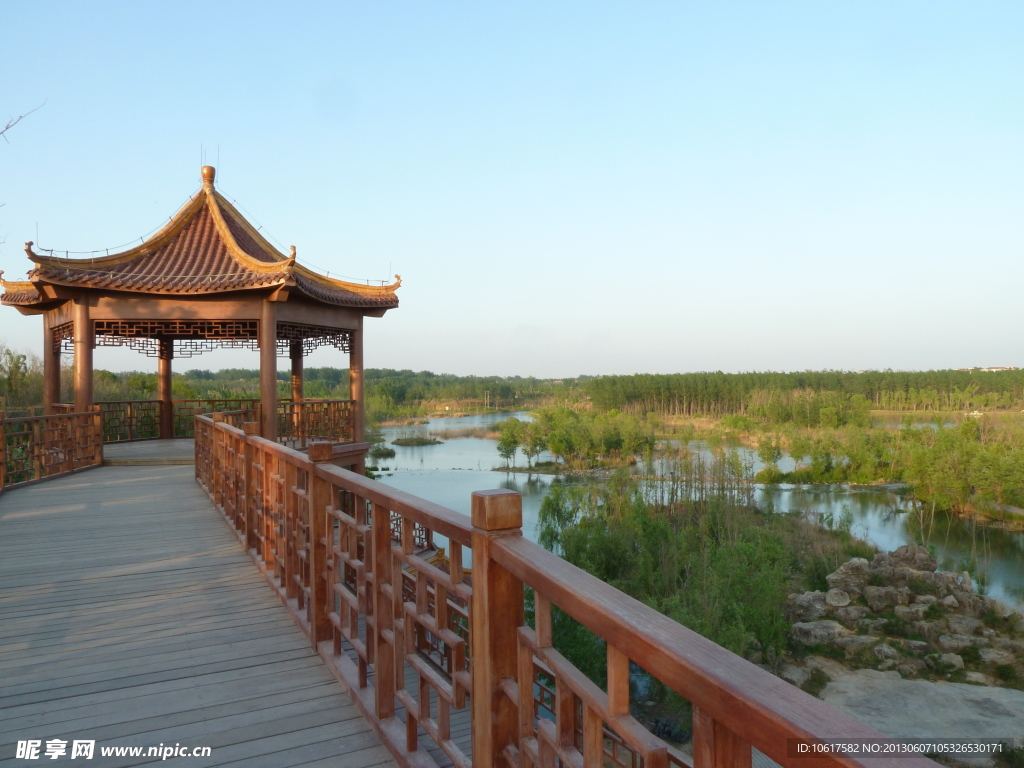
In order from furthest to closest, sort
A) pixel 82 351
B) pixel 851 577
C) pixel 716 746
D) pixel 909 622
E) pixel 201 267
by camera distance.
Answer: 1. pixel 851 577
2. pixel 909 622
3. pixel 201 267
4. pixel 82 351
5. pixel 716 746

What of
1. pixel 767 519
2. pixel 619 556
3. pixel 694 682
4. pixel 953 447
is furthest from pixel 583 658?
pixel 953 447

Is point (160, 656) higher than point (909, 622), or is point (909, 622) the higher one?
point (160, 656)

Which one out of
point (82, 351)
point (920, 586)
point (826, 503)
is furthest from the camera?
point (826, 503)

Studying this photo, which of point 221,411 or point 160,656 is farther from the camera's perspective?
point 221,411

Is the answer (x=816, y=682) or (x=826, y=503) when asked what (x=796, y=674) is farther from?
(x=826, y=503)

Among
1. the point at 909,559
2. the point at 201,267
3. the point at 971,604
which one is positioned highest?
the point at 201,267

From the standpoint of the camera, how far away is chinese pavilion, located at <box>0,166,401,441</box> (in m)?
7.38

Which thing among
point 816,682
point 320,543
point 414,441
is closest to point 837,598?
point 816,682

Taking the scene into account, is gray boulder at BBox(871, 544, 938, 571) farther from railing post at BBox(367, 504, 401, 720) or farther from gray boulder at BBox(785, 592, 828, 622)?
railing post at BBox(367, 504, 401, 720)

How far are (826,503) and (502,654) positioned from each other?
24.0m

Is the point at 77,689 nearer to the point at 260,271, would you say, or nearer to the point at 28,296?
the point at 260,271

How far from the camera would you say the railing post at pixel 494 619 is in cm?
126

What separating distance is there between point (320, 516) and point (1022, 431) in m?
28.6

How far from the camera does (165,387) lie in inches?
409
